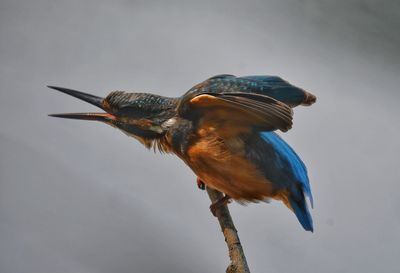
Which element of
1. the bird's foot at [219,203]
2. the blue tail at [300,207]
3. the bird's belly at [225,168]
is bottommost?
the blue tail at [300,207]

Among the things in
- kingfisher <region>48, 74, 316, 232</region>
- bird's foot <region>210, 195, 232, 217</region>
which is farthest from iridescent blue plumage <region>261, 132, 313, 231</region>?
bird's foot <region>210, 195, 232, 217</region>

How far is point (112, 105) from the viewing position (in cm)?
111

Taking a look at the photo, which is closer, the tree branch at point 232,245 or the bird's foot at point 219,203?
the tree branch at point 232,245

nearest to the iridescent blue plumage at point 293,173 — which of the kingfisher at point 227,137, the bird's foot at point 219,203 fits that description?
the kingfisher at point 227,137

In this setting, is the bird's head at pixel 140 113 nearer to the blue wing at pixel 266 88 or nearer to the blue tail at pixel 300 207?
the blue wing at pixel 266 88

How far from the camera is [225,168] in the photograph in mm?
1082

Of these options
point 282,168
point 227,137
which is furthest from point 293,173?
point 227,137

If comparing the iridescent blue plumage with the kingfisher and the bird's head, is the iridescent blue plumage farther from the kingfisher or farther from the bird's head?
the bird's head

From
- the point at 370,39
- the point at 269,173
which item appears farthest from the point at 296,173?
the point at 370,39

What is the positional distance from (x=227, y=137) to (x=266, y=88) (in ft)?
0.34

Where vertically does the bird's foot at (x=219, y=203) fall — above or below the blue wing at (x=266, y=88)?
below

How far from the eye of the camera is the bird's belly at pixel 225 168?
1069 millimetres

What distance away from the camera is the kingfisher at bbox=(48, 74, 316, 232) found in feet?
3.50

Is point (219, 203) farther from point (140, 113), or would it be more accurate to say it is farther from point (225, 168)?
point (140, 113)
